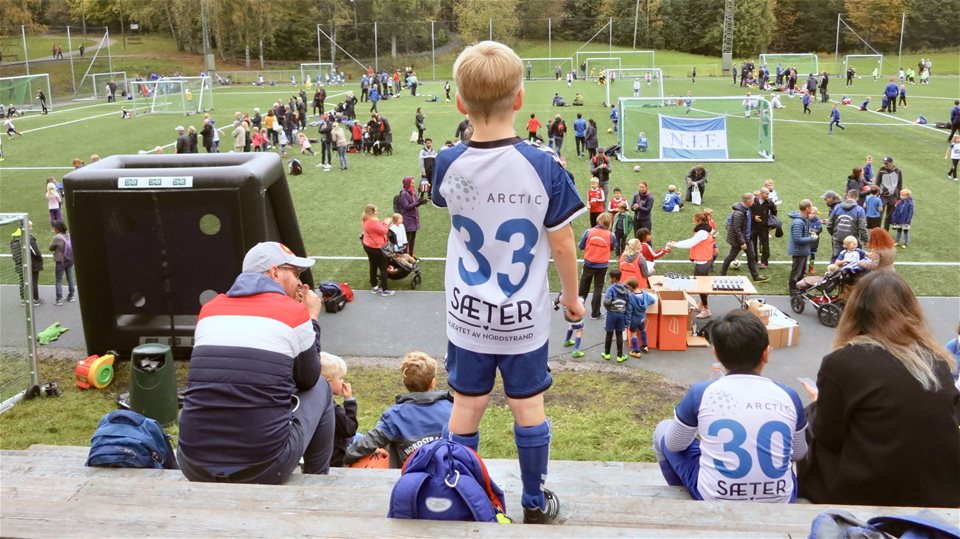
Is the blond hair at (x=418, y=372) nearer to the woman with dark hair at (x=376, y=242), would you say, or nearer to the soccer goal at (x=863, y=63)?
the woman with dark hair at (x=376, y=242)

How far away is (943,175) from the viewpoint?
25250 mm

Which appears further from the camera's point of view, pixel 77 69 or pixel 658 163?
pixel 77 69

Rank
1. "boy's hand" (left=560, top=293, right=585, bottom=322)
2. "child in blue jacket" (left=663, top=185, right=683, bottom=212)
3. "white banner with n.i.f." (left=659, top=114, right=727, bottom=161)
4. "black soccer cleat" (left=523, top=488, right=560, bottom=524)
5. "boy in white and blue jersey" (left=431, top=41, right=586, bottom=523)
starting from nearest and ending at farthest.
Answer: "boy in white and blue jersey" (left=431, top=41, right=586, bottom=523) < "black soccer cleat" (left=523, top=488, right=560, bottom=524) < "boy's hand" (left=560, top=293, right=585, bottom=322) < "child in blue jacket" (left=663, top=185, right=683, bottom=212) < "white banner with n.i.f." (left=659, top=114, right=727, bottom=161)

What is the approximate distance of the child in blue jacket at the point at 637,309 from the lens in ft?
39.2

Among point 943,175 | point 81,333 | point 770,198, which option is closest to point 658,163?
point 943,175

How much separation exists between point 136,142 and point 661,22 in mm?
61058

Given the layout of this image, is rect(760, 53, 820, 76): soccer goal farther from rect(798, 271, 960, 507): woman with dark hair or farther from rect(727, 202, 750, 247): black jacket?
rect(798, 271, 960, 507): woman with dark hair

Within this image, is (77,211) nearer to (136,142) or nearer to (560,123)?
(560,123)

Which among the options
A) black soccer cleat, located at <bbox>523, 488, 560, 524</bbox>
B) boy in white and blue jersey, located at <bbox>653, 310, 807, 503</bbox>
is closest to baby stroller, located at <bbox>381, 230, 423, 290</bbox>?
boy in white and blue jersey, located at <bbox>653, 310, 807, 503</bbox>

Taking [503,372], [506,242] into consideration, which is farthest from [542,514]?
[506,242]

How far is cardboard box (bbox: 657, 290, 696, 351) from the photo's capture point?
12.2 m

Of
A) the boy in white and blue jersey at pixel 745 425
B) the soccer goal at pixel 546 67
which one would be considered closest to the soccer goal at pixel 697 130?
the boy in white and blue jersey at pixel 745 425

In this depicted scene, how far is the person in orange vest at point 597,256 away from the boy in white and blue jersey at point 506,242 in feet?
31.9

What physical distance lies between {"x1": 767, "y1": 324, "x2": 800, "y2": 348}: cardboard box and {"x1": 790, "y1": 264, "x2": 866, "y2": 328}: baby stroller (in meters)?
0.90
